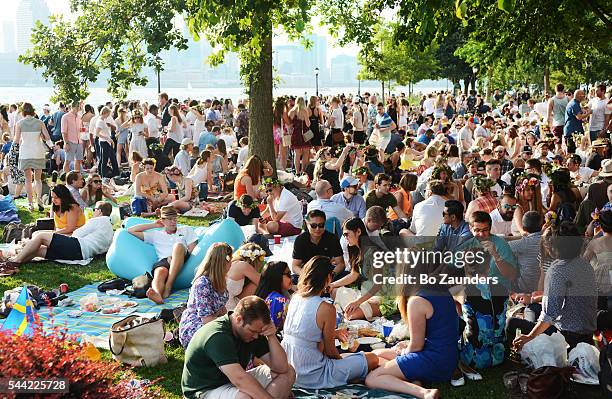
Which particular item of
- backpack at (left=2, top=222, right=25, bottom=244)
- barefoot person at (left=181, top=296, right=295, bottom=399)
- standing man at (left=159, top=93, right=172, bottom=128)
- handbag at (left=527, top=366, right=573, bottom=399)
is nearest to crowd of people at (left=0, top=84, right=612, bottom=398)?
barefoot person at (left=181, top=296, right=295, bottom=399)

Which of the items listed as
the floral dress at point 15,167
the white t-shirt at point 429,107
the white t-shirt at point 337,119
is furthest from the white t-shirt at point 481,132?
the white t-shirt at point 429,107

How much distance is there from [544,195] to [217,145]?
311 inches

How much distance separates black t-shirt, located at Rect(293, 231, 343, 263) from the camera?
8.10 metres

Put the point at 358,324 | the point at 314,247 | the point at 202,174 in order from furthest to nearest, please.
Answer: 1. the point at 202,174
2. the point at 314,247
3. the point at 358,324

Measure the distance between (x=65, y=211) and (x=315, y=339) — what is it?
227 inches

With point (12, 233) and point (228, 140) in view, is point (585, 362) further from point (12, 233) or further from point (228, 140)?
point (228, 140)

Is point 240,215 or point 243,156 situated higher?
point 243,156

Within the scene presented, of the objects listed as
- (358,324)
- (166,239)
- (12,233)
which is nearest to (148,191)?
(12,233)

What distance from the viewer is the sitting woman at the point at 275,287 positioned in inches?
254

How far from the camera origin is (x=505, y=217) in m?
8.98

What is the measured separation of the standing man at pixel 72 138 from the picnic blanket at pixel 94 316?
8.91 meters

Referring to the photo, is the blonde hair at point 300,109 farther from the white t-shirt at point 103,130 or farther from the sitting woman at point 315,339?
the sitting woman at point 315,339

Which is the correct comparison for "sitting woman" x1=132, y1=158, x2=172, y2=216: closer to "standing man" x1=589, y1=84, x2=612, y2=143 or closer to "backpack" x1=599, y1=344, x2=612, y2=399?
"backpack" x1=599, y1=344, x2=612, y2=399

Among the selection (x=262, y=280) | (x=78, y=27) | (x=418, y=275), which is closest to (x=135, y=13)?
(x=78, y=27)
